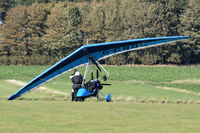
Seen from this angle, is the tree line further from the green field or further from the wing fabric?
the wing fabric

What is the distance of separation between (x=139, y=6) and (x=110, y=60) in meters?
9.81

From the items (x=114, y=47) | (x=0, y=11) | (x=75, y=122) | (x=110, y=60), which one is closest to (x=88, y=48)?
(x=114, y=47)

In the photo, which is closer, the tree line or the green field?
the green field

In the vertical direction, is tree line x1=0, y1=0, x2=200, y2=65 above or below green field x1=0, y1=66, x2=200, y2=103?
above

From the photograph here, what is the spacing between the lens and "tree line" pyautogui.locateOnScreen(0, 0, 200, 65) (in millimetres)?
71125

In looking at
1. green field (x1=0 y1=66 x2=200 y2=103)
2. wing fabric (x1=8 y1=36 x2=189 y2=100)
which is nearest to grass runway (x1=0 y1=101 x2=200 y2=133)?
wing fabric (x1=8 y1=36 x2=189 y2=100)

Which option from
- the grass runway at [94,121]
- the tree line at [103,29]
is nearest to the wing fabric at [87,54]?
the grass runway at [94,121]

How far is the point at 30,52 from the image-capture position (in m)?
77.2

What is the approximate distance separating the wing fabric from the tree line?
53039mm

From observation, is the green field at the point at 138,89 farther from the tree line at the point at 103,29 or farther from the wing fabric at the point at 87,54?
the tree line at the point at 103,29

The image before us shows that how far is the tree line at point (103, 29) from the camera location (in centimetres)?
7112

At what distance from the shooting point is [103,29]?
75.9m

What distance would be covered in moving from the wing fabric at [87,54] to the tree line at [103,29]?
174 feet

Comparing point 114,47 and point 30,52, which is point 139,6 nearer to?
point 30,52
